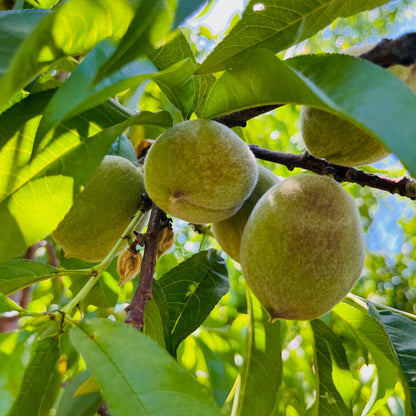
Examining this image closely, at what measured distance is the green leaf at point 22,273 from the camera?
101cm

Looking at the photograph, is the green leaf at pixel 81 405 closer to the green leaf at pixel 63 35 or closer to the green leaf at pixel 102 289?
the green leaf at pixel 102 289

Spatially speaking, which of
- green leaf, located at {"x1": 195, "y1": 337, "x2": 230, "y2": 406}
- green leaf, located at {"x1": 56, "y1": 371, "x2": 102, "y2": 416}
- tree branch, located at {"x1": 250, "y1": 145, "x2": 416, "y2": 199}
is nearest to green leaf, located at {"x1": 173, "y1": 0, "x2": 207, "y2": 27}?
tree branch, located at {"x1": 250, "y1": 145, "x2": 416, "y2": 199}

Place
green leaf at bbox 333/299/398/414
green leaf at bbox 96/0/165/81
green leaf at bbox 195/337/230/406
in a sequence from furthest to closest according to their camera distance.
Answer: green leaf at bbox 195/337/230/406 < green leaf at bbox 333/299/398/414 < green leaf at bbox 96/0/165/81

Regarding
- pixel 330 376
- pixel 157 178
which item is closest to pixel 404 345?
pixel 330 376

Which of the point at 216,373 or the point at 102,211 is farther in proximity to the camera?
the point at 216,373

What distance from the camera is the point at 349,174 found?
1.17 meters

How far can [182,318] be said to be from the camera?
4.43 feet

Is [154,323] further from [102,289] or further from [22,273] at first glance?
[102,289]

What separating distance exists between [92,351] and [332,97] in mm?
514

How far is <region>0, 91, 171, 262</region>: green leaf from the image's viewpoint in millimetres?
1024

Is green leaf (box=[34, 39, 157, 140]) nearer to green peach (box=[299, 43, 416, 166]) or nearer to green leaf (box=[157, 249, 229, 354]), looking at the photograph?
green peach (box=[299, 43, 416, 166])

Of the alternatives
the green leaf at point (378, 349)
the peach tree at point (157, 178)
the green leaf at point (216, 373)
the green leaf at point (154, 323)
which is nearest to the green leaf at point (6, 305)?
the peach tree at point (157, 178)

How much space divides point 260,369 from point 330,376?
263 mm

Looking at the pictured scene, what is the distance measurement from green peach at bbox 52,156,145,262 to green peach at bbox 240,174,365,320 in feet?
1.26
